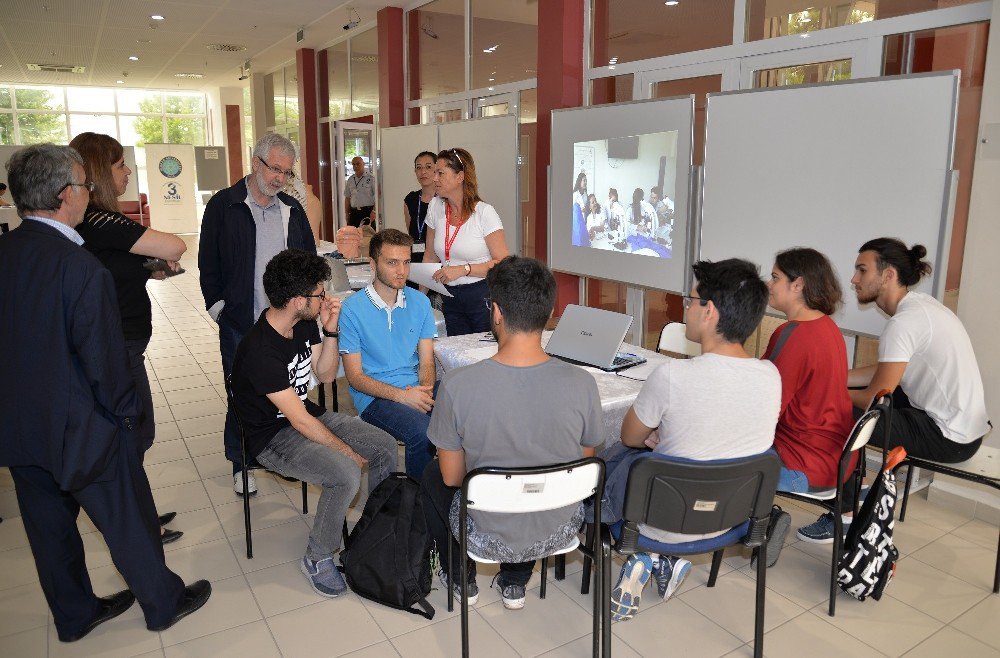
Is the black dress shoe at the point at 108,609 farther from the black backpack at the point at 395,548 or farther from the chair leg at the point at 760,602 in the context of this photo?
the chair leg at the point at 760,602

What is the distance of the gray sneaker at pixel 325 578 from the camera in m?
2.49

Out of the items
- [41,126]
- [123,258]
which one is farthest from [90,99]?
[123,258]

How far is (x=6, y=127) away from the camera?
54.2ft

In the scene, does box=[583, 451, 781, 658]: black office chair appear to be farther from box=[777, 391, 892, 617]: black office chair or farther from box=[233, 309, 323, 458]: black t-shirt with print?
box=[233, 309, 323, 458]: black t-shirt with print

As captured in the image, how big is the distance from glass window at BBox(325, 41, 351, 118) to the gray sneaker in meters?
8.72

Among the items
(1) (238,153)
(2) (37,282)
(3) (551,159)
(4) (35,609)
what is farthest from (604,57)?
(1) (238,153)

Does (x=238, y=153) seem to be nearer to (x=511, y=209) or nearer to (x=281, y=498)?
(x=511, y=209)

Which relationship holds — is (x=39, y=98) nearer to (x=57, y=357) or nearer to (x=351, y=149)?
(x=351, y=149)

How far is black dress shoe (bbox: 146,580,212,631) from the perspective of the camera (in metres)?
2.31

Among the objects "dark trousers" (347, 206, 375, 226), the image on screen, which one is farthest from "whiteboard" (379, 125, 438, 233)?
the image on screen

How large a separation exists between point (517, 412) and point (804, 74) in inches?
113

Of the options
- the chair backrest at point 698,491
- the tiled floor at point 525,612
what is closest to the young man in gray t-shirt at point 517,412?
the chair backrest at point 698,491

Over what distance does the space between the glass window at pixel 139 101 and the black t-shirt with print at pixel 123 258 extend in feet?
58.9

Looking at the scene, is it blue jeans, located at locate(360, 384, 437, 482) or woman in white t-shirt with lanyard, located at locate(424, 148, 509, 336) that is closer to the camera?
blue jeans, located at locate(360, 384, 437, 482)
